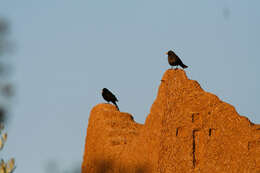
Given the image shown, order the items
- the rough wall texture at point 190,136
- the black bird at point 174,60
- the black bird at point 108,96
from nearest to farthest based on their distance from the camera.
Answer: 1. the rough wall texture at point 190,136
2. the black bird at point 174,60
3. the black bird at point 108,96

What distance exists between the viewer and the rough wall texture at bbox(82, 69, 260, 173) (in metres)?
17.1

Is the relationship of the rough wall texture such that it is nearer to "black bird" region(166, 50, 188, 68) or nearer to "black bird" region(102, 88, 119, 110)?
"black bird" region(166, 50, 188, 68)

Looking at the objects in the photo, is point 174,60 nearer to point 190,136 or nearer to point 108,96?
point 190,136

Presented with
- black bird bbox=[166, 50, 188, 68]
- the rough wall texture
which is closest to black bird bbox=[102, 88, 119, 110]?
the rough wall texture

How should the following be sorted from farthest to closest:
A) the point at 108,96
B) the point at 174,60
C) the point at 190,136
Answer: the point at 108,96 < the point at 174,60 < the point at 190,136

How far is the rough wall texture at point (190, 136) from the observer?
17094 mm

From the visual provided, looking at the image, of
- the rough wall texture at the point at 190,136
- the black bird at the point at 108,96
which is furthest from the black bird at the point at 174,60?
the black bird at the point at 108,96

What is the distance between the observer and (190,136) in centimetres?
1731

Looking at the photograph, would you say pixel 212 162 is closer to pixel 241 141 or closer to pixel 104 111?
pixel 241 141

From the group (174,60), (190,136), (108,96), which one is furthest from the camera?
(108,96)

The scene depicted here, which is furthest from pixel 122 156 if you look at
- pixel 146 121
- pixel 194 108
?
pixel 194 108

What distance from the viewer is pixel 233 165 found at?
1703 cm

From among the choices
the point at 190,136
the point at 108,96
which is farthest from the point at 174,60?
the point at 108,96

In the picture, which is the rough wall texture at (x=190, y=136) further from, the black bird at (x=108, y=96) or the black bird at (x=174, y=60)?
the black bird at (x=108, y=96)
